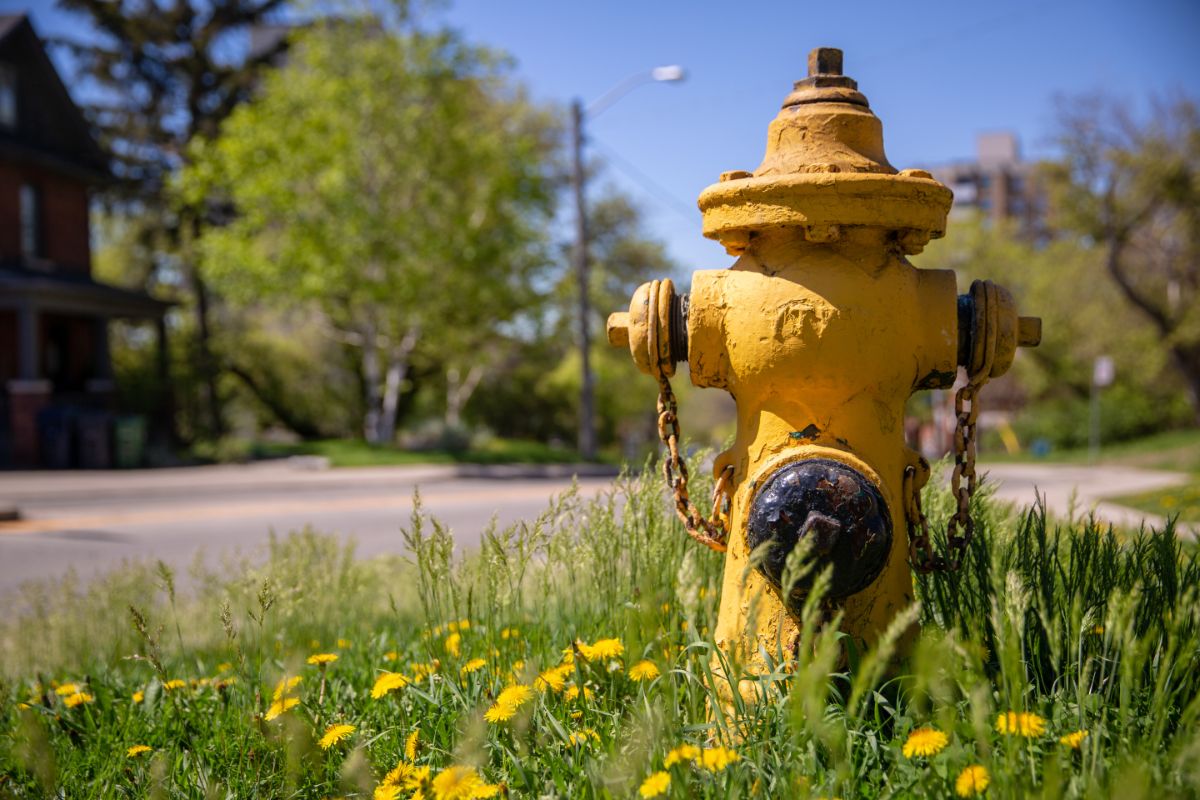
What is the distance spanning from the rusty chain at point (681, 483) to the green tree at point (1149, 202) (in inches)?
1087

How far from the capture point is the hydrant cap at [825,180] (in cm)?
242

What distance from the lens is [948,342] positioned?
252cm

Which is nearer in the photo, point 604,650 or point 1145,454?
point 604,650

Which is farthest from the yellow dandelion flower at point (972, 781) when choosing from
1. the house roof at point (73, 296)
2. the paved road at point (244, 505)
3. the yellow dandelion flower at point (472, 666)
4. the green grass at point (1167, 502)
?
the house roof at point (73, 296)

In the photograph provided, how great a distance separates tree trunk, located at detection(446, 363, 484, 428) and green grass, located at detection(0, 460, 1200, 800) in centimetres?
2438

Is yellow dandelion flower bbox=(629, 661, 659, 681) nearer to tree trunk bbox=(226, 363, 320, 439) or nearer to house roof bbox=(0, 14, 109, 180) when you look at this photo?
house roof bbox=(0, 14, 109, 180)

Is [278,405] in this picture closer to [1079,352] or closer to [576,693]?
[1079,352]

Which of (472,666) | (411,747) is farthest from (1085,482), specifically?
(411,747)

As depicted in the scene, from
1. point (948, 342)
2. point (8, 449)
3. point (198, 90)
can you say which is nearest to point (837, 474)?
point (948, 342)

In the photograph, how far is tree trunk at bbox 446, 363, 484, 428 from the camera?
28.0m

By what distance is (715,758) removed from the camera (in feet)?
5.87

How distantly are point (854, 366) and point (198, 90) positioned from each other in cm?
2633

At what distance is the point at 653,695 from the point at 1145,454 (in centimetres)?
2687

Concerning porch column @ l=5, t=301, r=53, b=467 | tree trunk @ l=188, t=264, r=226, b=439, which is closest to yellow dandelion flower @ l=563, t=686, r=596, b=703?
porch column @ l=5, t=301, r=53, b=467
